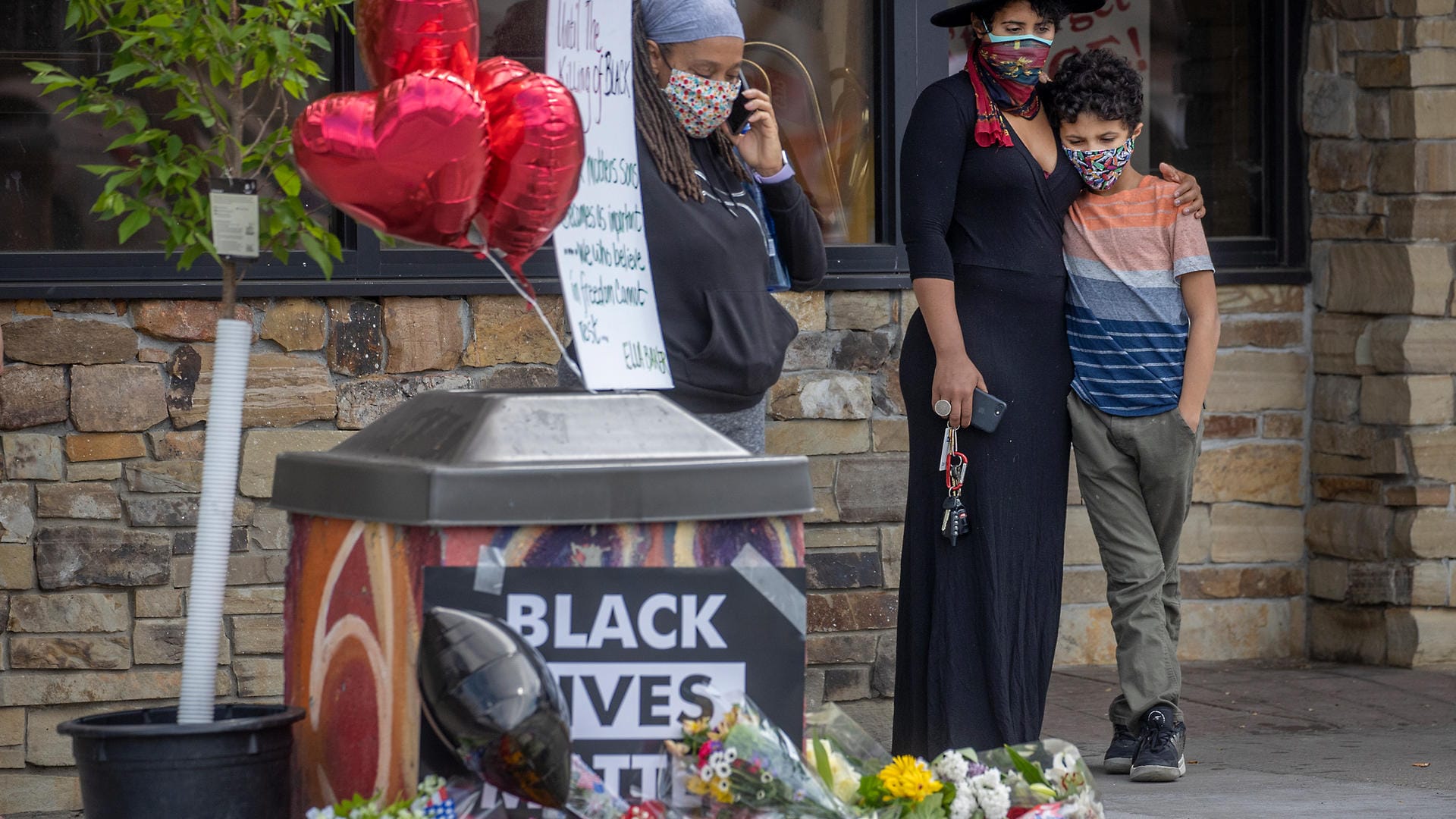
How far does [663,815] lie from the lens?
7.59ft

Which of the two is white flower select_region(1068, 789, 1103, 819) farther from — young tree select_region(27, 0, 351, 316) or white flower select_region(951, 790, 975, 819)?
young tree select_region(27, 0, 351, 316)

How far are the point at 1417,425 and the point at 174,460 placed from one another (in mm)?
3661

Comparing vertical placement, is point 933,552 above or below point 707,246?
below

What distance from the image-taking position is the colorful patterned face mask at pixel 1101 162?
12.8 ft

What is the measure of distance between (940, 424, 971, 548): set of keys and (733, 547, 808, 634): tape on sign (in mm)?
1489

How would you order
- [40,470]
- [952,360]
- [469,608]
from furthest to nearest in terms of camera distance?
[40,470] < [952,360] < [469,608]

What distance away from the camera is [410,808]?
221cm

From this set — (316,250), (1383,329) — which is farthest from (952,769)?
(1383,329)

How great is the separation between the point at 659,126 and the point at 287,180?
0.66 meters

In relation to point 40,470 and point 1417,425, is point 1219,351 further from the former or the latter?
point 40,470

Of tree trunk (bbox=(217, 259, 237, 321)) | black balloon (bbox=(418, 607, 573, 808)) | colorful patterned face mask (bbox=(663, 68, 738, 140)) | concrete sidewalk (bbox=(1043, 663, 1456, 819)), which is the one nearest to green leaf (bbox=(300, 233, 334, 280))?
tree trunk (bbox=(217, 259, 237, 321))

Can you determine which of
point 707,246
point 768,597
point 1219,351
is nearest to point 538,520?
point 768,597

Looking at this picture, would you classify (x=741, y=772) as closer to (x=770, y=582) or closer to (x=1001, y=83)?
(x=770, y=582)

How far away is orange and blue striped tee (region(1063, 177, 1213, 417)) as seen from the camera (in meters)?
3.94
